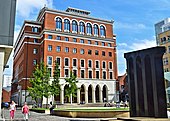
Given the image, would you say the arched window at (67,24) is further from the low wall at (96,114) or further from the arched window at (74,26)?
the low wall at (96,114)

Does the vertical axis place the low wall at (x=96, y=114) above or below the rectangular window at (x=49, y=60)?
below

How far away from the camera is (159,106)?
9867 mm

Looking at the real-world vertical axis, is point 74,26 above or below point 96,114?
above

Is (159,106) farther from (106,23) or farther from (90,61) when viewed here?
(106,23)

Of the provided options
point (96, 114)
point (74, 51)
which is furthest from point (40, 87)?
point (74, 51)

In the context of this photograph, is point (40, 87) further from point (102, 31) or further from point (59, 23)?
point (102, 31)

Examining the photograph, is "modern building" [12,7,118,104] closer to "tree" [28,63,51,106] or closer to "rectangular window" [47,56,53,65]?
"rectangular window" [47,56,53,65]

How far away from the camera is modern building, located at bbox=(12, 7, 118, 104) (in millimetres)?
56250

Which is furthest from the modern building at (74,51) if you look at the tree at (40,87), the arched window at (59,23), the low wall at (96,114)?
the low wall at (96,114)

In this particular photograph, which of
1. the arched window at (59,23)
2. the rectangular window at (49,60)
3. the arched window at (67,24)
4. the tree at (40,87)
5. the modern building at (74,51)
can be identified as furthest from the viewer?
the arched window at (67,24)

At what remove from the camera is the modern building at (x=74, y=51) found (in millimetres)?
56250

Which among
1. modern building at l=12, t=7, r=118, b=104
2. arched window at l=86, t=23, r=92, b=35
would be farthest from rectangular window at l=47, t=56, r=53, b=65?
arched window at l=86, t=23, r=92, b=35

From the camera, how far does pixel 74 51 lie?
59000mm

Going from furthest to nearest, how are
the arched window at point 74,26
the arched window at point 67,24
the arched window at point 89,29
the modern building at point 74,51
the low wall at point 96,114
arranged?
the arched window at point 89,29, the arched window at point 74,26, the arched window at point 67,24, the modern building at point 74,51, the low wall at point 96,114
